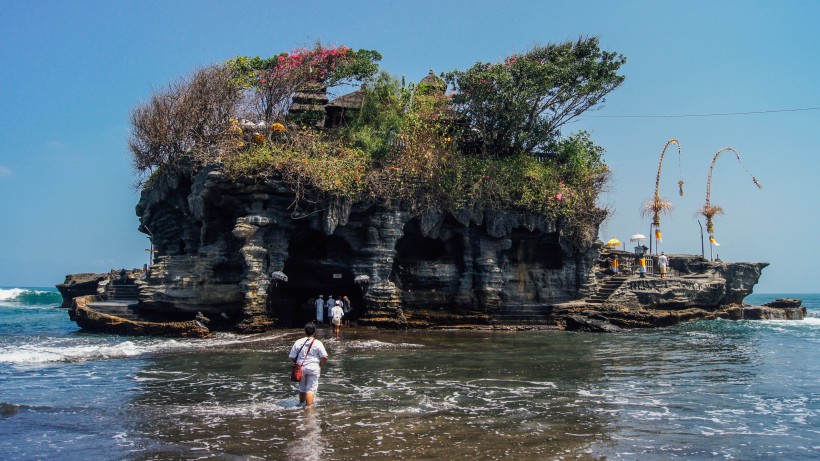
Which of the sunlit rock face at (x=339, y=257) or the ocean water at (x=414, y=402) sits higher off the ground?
the sunlit rock face at (x=339, y=257)

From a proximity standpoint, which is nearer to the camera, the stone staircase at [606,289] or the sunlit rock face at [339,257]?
the sunlit rock face at [339,257]

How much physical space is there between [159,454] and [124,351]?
37.7 ft

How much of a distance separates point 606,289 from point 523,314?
5.06 m

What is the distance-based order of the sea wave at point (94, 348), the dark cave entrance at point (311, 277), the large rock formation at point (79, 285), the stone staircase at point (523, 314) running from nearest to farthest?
1. the sea wave at point (94, 348)
2. the dark cave entrance at point (311, 277)
3. the stone staircase at point (523, 314)
4. the large rock formation at point (79, 285)

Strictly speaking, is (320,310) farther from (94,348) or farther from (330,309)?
(94,348)

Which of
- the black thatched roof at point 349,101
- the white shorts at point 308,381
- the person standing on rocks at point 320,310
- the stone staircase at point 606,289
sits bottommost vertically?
the white shorts at point 308,381

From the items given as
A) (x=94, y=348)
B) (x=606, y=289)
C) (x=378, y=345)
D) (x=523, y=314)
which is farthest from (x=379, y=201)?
(x=606, y=289)

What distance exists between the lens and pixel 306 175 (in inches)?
912

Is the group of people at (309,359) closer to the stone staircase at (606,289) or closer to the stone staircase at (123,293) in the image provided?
the stone staircase at (606,289)

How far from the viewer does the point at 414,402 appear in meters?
11.3

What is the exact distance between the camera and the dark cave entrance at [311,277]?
2562cm

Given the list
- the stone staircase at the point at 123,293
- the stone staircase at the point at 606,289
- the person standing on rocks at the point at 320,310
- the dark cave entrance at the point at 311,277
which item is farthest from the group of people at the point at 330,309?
the stone staircase at the point at 606,289

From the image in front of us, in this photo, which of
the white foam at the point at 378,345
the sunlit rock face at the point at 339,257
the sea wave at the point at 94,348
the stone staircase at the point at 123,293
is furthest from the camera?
the stone staircase at the point at 123,293

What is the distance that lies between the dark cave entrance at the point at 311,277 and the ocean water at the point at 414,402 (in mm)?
6003
